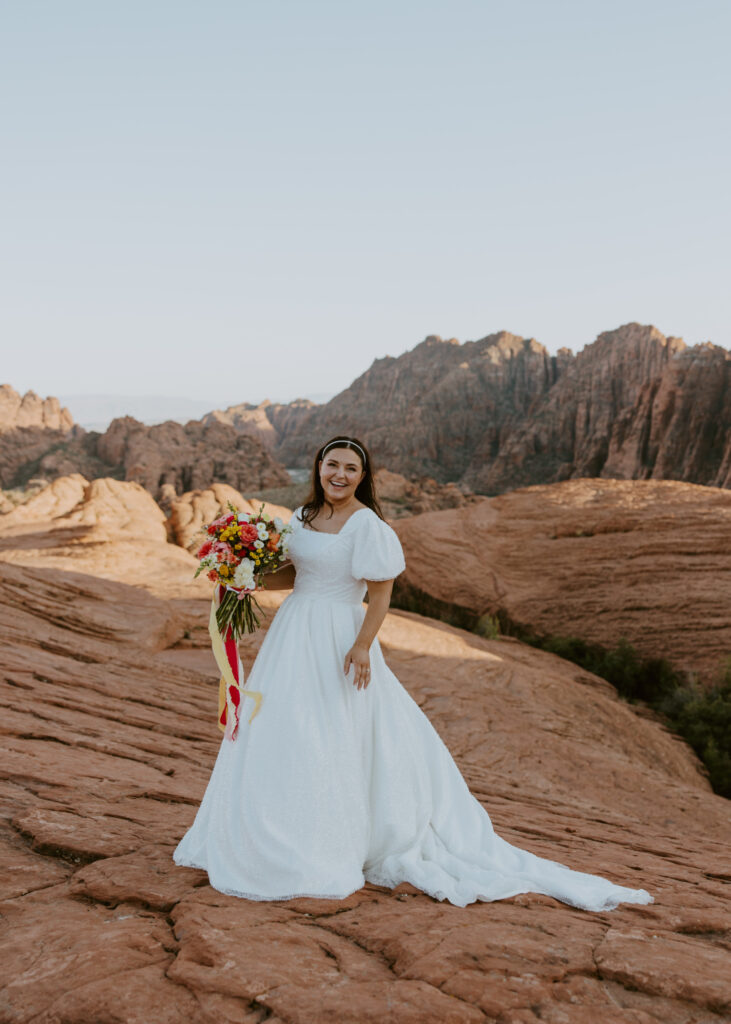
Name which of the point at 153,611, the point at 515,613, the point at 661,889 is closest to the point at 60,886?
the point at 661,889

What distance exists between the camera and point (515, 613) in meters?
16.3

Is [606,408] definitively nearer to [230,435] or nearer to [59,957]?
[230,435]

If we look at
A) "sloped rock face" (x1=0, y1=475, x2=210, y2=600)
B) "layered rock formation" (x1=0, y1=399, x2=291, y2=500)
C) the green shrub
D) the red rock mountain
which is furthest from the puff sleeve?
the red rock mountain

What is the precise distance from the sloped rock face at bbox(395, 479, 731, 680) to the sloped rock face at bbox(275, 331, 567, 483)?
7039 centimetres

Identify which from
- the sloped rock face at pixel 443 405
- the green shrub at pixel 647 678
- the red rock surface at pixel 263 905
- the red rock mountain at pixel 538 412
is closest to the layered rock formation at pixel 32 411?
the sloped rock face at pixel 443 405

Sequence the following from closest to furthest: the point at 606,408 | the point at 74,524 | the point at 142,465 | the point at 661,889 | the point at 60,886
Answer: the point at 60,886
the point at 661,889
the point at 74,524
the point at 142,465
the point at 606,408

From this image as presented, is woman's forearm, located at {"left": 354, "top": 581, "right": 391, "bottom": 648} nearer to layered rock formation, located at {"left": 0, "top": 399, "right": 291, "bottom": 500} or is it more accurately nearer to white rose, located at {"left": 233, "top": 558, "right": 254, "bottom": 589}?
white rose, located at {"left": 233, "top": 558, "right": 254, "bottom": 589}

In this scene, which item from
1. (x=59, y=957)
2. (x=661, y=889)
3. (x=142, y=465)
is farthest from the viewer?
(x=142, y=465)

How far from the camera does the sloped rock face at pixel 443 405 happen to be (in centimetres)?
9694

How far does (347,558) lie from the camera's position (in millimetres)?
3908

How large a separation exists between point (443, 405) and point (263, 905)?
10106cm

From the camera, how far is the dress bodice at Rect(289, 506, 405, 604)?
3818 millimetres

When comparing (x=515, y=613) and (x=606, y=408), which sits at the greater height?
(x=606, y=408)

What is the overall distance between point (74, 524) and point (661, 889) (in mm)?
15017
